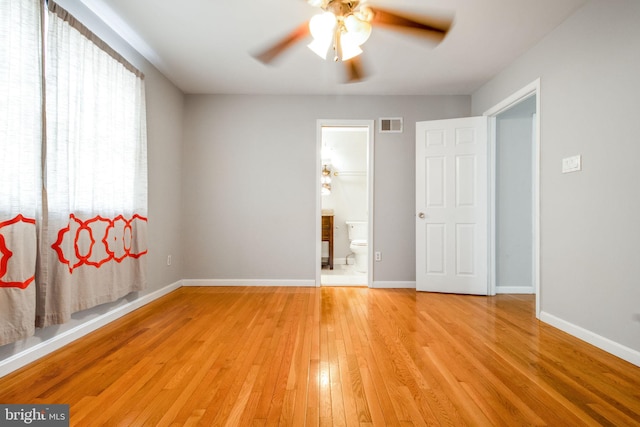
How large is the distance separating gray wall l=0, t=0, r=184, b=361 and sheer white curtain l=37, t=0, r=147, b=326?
21 centimetres

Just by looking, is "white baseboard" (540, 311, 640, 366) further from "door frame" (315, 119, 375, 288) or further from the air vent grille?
the air vent grille

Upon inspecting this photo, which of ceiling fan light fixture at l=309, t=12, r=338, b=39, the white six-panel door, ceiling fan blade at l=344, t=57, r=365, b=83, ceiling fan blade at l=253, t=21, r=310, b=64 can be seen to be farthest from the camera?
the white six-panel door

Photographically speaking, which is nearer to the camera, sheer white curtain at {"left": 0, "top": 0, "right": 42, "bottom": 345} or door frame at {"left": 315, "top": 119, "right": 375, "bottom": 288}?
sheer white curtain at {"left": 0, "top": 0, "right": 42, "bottom": 345}

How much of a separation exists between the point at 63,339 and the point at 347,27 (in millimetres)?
2882

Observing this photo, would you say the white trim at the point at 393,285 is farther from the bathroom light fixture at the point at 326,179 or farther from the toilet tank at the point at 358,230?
the bathroom light fixture at the point at 326,179

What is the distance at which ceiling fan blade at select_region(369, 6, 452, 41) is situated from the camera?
254cm

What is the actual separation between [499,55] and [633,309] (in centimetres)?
251

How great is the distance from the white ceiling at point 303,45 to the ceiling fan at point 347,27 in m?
0.08

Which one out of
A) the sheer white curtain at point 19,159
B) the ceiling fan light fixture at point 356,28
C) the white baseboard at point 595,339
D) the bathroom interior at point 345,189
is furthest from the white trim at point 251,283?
the ceiling fan light fixture at point 356,28

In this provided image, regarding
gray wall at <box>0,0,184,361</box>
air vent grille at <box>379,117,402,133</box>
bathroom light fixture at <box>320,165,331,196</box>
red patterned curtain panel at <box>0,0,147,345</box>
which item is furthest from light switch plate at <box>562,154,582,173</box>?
bathroom light fixture at <box>320,165,331,196</box>

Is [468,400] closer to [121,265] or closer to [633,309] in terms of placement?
[633,309]

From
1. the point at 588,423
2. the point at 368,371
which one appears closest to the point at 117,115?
the point at 368,371

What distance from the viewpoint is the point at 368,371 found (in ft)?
6.16

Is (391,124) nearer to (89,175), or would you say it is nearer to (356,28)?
(356,28)
